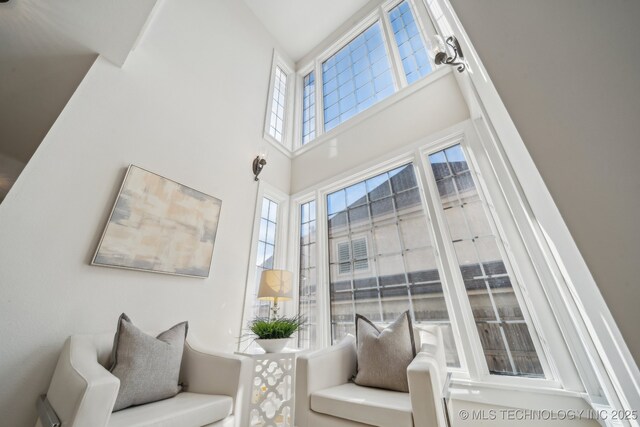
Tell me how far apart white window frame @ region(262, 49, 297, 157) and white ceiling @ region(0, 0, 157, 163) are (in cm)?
183

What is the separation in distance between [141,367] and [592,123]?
2.12 meters

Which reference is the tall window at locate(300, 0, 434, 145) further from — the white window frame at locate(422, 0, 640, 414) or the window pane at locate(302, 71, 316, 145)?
the white window frame at locate(422, 0, 640, 414)

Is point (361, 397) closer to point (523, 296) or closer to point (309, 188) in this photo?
point (523, 296)

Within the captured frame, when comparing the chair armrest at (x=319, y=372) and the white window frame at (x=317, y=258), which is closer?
the chair armrest at (x=319, y=372)

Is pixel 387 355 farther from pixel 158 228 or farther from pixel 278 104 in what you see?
pixel 278 104

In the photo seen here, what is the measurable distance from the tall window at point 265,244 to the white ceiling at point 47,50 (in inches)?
79.5

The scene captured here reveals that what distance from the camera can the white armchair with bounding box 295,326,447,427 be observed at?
113cm

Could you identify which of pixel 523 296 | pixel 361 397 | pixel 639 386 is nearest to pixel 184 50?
pixel 361 397

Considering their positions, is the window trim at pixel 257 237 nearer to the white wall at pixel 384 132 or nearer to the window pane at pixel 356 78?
Result: the white wall at pixel 384 132

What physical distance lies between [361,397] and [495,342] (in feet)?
3.62

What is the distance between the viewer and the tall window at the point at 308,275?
2715 mm


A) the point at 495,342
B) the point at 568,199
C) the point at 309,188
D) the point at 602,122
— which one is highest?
the point at 309,188

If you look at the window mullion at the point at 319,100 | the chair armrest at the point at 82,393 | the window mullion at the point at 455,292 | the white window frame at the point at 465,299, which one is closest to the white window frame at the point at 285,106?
the window mullion at the point at 319,100

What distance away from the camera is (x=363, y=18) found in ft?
13.0
